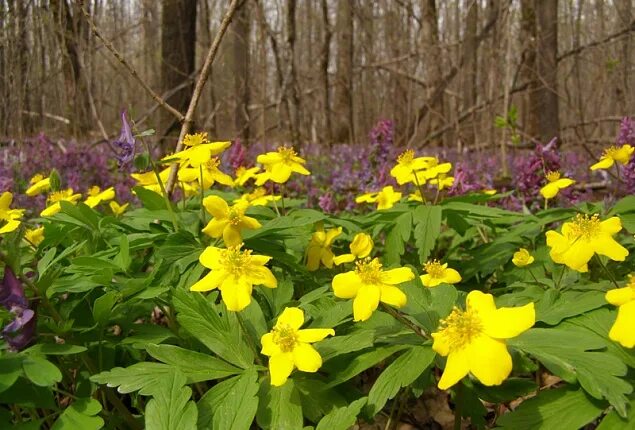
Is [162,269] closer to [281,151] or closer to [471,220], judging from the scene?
[281,151]

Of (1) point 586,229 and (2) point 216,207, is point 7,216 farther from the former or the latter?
(1) point 586,229

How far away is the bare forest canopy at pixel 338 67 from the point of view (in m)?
4.42

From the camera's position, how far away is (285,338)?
103cm

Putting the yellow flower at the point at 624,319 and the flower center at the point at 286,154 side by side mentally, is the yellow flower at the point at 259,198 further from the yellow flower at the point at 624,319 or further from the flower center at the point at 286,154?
the yellow flower at the point at 624,319

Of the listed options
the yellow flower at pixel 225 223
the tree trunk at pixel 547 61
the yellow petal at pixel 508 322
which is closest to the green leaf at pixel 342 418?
the yellow petal at pixel 508 322

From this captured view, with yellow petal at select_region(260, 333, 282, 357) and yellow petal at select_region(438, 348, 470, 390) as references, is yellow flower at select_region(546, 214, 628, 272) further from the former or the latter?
yellow petal at select_region(260, 333, 282, 357)

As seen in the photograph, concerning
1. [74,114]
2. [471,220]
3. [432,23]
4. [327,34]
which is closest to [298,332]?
[471,220]

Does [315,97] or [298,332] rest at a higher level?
[315,97]

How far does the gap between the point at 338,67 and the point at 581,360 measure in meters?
12.1

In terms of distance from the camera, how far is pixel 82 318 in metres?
1.31

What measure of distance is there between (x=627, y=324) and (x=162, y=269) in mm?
Answer: 1016

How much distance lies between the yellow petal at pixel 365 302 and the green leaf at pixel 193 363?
27 cm

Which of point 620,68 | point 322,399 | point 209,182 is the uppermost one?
point 620,68

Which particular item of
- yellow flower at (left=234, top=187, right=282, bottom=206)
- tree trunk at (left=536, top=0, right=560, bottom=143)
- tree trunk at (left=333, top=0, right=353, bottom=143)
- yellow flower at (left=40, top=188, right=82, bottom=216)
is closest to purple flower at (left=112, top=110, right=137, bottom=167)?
yellow flower at (left=40, top=188, right=82, bottom=216)
